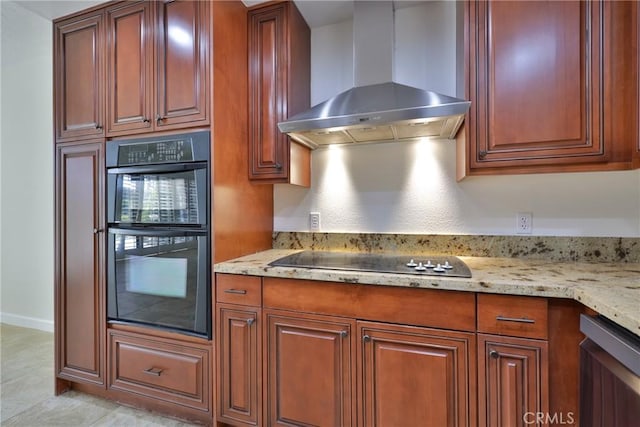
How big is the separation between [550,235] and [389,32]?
1.45m

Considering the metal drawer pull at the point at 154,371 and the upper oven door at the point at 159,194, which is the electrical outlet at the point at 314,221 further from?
the metal drawer pull at the point at 154,371

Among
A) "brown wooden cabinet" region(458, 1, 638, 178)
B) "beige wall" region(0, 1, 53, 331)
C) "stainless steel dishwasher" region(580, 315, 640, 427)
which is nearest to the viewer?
"stainless steel dishwasher" region(580, 315, 640, 427)

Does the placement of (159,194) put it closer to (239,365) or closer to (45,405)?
(239,365)

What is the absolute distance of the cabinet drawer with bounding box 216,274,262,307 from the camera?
58.6 inches

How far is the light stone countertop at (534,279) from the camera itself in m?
0.91

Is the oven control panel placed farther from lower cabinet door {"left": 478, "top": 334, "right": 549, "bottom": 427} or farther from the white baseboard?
the white baseboard

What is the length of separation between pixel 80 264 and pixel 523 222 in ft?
8.86

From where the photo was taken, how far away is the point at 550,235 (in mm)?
1641

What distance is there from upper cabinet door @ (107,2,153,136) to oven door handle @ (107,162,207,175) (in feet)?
0.74

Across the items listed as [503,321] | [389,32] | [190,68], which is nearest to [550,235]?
[503,321]

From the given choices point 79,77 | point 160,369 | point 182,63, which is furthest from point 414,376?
point 79,77

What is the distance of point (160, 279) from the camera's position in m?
1.66

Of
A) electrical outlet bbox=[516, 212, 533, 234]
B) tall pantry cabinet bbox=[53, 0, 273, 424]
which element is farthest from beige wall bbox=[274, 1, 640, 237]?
tall pantry cabinet bbox=[53, 0, 273, 424]

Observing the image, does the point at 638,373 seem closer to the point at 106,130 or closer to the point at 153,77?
the point at 153,77
